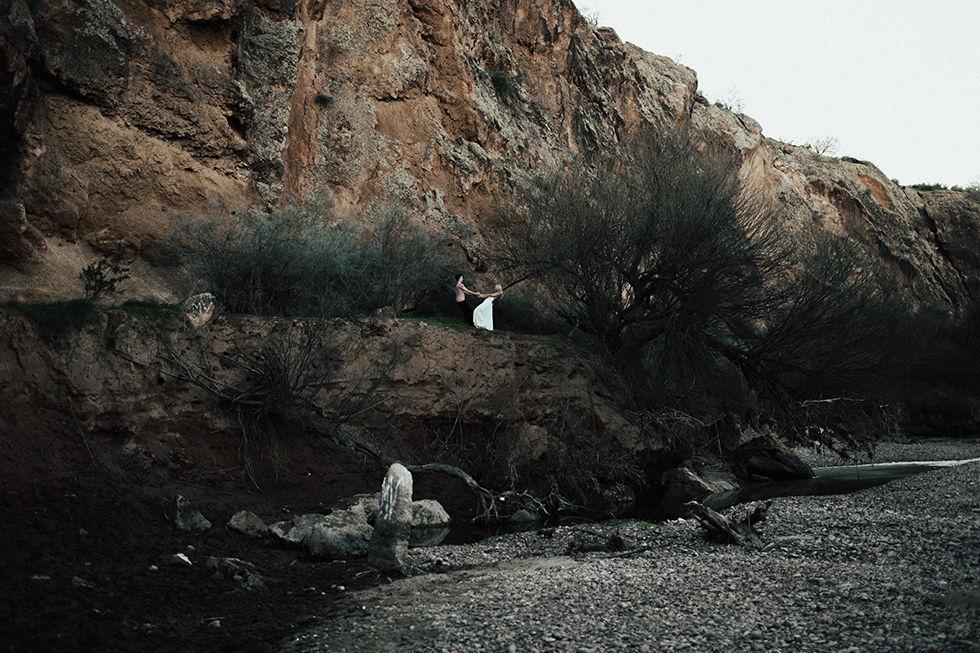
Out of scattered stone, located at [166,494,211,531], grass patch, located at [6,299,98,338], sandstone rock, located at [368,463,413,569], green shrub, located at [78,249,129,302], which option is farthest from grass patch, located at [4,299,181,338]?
sandstone rock, located at [368,463,413,569]

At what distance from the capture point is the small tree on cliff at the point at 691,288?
1448cm

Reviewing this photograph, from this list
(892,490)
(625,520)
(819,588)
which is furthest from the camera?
(892,490)

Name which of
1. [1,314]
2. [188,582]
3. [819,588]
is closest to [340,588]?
[188,582]

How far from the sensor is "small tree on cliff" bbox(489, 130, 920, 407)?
14484mm

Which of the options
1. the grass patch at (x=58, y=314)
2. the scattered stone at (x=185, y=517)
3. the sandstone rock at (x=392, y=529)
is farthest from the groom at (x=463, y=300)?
the sandstone rock at (x=392, y=529)

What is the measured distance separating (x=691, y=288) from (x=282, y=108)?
420 inches

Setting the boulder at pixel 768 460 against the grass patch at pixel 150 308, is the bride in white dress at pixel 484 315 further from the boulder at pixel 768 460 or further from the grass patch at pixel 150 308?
the boulder at pixel 768 460

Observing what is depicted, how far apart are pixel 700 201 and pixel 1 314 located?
12.8 meters

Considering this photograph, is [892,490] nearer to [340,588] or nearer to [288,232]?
[340,588]

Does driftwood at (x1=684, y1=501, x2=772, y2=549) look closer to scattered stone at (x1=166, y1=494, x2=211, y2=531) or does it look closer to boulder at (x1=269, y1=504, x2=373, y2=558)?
boulder at (x1=269, y1=504, x2=373, y2=558)

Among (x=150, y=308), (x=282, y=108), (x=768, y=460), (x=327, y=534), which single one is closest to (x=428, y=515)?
(x=327, y=534)

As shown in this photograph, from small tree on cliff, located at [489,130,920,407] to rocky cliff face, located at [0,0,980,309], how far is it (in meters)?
4.78

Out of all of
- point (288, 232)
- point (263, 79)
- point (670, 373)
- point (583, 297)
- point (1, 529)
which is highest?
point (263, 79)

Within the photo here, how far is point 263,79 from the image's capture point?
51.5 feet
